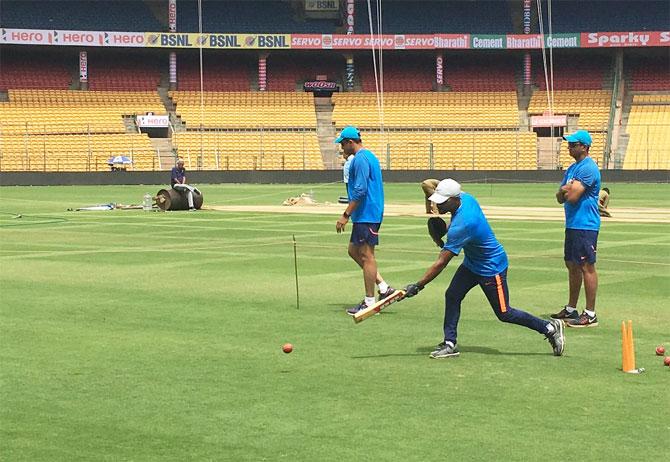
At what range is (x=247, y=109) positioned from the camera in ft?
232

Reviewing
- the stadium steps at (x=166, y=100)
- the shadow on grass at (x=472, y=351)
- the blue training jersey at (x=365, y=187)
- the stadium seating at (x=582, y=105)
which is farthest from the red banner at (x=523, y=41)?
the shadow on grass at (x=472, y=351)

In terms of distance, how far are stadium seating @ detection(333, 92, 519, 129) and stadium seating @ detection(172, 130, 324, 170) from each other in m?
4.70

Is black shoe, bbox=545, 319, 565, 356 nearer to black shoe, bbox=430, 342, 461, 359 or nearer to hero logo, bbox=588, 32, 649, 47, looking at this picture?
black shoe, bbox=430, 342, 461, 359

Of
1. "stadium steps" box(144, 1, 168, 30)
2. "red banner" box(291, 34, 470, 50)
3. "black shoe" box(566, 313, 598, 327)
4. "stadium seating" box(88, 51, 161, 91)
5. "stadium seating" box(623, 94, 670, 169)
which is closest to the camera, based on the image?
"black shoe" box(566, 313, 598, 327)

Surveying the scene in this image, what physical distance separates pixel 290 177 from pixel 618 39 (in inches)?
932

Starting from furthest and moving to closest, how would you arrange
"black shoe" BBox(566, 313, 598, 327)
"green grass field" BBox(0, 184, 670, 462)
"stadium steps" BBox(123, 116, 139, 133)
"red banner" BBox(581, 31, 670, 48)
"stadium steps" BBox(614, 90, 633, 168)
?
"red banner" BBox(581, 31, 670, 48), "stadium steps" BBox(123, 116, 139, 133), "stadium steps" BBox(614, 90, 633, 168), "black shoe" BBox(566, 313, 598, 327), "green grass field" BBox(0, 184, 670, 462)

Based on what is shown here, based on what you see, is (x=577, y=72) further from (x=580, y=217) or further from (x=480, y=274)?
(x=480, y=274)

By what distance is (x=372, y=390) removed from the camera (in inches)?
342

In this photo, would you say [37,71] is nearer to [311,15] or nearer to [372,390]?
[311,15]

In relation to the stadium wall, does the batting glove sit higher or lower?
lower

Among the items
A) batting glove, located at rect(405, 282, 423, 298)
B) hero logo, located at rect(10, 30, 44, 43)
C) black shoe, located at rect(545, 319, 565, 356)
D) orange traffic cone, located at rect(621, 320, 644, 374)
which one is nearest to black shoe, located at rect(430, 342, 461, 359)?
batting glove, located at rect(405, 282, 423, 298)

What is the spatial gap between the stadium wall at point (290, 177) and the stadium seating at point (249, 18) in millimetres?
17906

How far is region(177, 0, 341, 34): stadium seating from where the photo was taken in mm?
75188

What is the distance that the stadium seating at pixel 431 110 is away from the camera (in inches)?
2714
